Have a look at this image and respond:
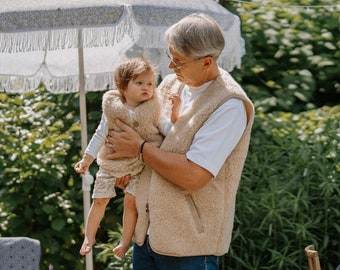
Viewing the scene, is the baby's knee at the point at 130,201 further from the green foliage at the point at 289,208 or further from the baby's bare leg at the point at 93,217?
the green foliage at the point at 289,208

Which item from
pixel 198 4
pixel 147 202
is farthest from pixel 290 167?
pixel 147 202

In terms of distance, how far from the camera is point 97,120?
6758mm

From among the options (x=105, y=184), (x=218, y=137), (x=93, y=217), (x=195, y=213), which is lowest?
(x=93, y=217)

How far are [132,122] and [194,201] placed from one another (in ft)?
1.32

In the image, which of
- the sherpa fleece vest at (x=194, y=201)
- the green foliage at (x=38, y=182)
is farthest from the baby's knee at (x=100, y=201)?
the green foliage at (x=38, y=182)

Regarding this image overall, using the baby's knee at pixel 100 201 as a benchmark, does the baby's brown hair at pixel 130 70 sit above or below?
above

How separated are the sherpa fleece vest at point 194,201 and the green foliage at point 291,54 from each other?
11.7ft

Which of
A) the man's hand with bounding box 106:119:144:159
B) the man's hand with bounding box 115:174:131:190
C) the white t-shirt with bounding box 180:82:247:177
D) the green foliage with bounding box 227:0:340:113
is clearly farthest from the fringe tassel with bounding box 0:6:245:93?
the green foliage with bounding box 227:0:340:113

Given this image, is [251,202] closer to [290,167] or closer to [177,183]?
[290,167]

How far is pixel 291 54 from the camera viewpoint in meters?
7.54

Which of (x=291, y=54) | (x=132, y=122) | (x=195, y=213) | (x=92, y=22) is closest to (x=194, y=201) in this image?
(x=195, y=213)

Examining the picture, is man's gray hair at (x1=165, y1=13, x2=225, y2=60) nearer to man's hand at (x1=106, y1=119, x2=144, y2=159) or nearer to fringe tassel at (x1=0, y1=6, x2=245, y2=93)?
man's hand at (x1=106, y1=119, x2=144, y2=159)

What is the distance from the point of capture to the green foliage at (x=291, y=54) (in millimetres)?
7293

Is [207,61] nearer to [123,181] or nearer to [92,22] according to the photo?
[123,181]
